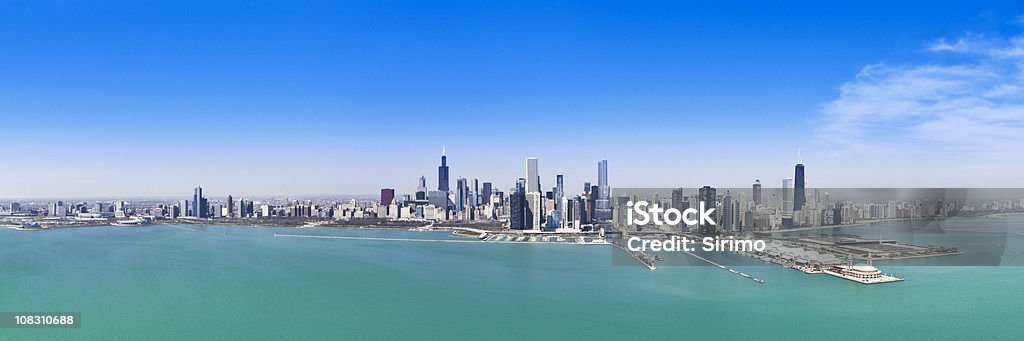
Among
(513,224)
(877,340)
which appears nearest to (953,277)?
(877,340)

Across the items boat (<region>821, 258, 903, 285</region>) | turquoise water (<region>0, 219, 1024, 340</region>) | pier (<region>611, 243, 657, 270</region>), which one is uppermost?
boat (<region>821, 258, 903, 285</region>)

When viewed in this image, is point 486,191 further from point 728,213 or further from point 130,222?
point 728,213

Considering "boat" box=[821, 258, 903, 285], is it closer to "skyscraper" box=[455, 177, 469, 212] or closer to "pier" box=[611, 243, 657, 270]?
"pier" box=[611, 243, 657, 270]

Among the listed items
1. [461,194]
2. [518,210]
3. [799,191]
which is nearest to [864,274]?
[799,191]

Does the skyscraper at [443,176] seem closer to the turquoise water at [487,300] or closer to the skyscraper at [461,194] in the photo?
the skyscraper at [461,194]

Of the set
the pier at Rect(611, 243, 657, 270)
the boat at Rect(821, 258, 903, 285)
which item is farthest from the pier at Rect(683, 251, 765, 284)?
the boat at Rect(821, 258, 903, 285)

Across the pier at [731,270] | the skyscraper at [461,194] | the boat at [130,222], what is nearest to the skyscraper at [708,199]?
the pier at [731,270]
